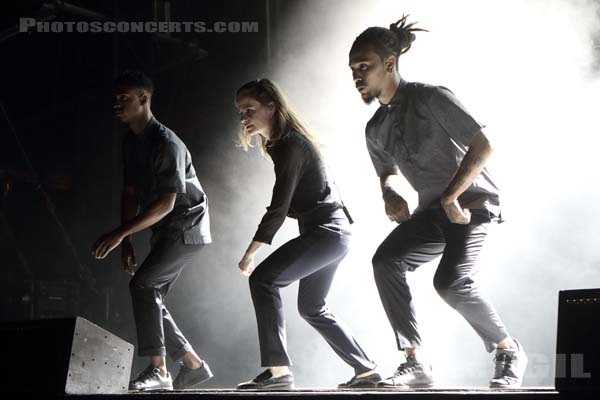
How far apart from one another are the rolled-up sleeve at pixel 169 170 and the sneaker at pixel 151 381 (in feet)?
3.25

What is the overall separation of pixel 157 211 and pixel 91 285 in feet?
10.5

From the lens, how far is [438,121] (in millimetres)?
3578

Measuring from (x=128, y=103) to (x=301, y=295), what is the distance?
1.60m

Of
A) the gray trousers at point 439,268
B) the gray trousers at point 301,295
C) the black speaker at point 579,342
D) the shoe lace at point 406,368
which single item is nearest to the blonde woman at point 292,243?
the gray trousers at point 301,295

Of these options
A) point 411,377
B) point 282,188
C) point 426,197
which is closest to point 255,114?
point 282,188

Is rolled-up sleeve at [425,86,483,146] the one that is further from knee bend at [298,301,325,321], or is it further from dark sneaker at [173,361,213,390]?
dark sneaker at [173,361,213,390]

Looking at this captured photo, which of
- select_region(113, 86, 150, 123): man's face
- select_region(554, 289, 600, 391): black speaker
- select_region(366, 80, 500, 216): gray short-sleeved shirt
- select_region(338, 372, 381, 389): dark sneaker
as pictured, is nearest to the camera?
select_region(554, 289, 600, 391): black speaker

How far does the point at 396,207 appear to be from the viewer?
3.74 m

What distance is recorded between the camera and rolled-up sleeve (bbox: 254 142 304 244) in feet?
12.2

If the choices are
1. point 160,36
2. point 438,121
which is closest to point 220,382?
point 160,36

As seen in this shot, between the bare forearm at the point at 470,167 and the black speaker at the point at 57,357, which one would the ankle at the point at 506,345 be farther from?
the black speaker at the point at 57,357

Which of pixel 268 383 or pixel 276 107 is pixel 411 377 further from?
pixel 276 107

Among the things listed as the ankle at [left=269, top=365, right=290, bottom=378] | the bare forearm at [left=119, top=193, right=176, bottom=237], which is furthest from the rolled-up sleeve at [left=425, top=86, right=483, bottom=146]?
the bare forearm at [left=119, top=193, right=176, bottom=237]

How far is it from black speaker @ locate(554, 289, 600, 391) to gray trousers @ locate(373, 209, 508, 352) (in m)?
0.71
